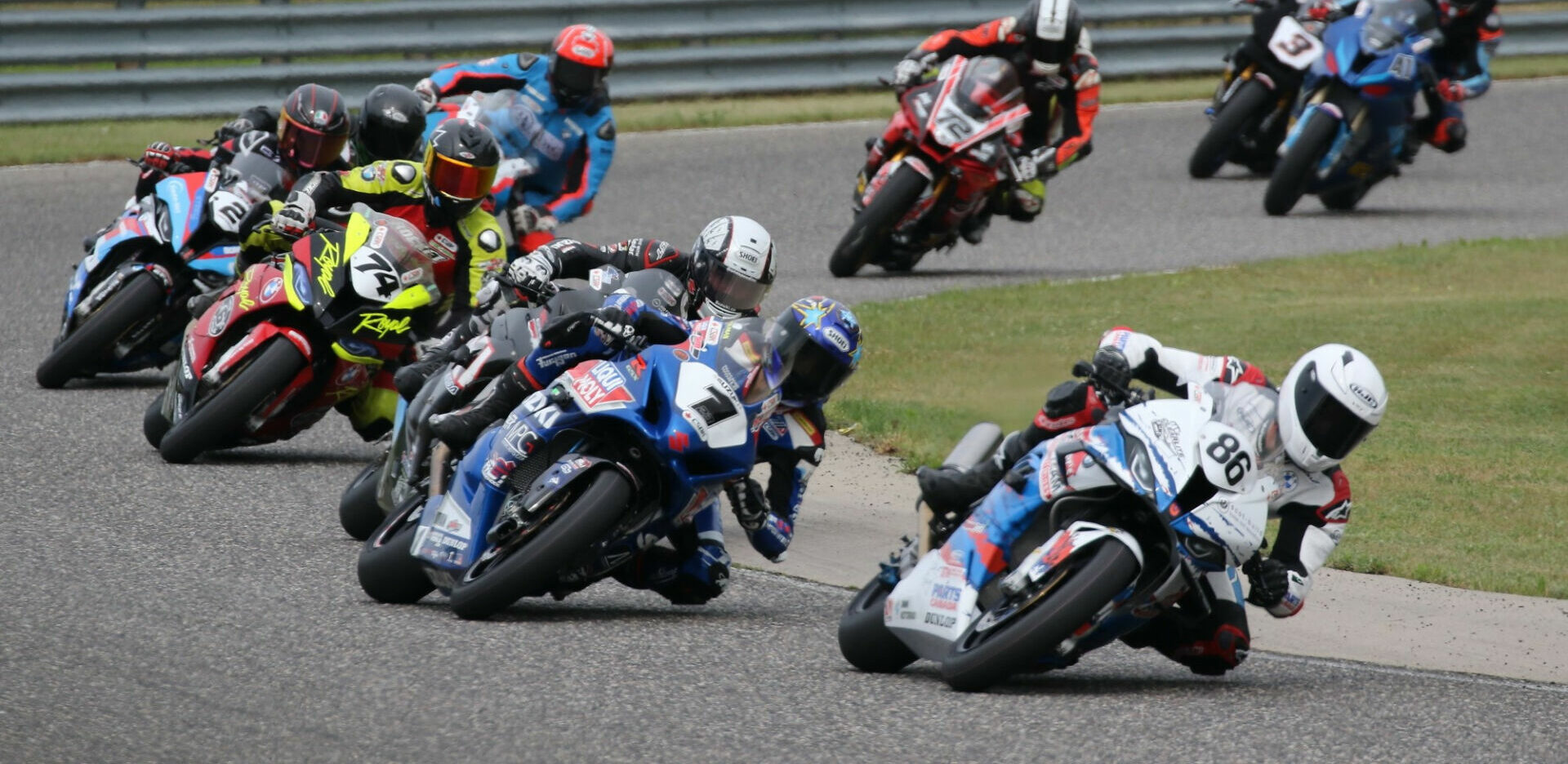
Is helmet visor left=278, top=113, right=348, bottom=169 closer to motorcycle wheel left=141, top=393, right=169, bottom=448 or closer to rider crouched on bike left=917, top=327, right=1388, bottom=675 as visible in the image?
motorcycle wheel left=141, top=393, right=169, bottom=448

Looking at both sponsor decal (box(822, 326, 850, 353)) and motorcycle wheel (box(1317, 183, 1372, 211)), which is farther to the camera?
motorcycle wheel (box(1317, 183, 1372, 211))

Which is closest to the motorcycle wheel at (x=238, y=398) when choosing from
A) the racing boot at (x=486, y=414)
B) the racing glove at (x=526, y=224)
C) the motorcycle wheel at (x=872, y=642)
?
Result: the racing boot at (x=486, y=414)

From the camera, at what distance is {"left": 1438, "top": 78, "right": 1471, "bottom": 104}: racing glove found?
1759 centimetres

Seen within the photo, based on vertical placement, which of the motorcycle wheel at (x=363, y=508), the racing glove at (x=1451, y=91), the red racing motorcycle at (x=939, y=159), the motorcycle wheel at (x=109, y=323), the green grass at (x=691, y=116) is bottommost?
the green grass at (x=691, y=116)

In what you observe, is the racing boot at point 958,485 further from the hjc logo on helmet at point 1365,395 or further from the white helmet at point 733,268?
the white helmet at point 733,268

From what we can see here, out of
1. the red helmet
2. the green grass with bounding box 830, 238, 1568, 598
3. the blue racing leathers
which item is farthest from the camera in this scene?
the blue racing leathers

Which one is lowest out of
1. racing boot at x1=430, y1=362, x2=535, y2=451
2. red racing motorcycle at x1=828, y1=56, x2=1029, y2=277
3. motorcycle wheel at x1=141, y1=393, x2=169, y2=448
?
red racing motorcycle at x1=828, y1=56, x2=1029, y2=277

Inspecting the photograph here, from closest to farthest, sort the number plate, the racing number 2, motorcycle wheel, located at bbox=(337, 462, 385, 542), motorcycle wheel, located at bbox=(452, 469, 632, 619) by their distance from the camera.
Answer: the racing number 2 → motorcycle wheel, located at bbox=(452, 469, 632, 619) → motorcycle wheel, located at bbox=(337, 462, 385, 542) → the number plate

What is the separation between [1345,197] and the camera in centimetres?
1795

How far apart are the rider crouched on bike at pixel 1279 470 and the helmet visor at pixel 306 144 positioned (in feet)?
16.8

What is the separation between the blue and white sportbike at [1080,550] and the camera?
598 centimetres

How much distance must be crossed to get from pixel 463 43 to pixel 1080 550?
1354 cm

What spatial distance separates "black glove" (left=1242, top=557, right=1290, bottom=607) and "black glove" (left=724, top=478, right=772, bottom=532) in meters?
1.64

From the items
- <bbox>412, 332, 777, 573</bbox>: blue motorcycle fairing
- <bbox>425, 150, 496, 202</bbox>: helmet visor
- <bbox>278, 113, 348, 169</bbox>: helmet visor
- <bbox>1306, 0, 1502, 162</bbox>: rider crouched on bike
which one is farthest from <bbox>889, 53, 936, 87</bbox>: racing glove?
<bbox>412, 332, 777, 573</bbox>: blue motorcycle fairing
